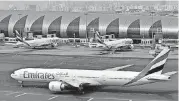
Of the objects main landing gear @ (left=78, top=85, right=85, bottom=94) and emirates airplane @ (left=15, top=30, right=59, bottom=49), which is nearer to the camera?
main landing gear @ (left=78, top=85, right=85, bottom=94)

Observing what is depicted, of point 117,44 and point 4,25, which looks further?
point 4,25

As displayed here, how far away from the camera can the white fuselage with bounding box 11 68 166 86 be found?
209 ft

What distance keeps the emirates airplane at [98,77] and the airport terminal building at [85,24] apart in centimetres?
9780

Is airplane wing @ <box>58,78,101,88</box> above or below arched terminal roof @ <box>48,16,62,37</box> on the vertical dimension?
below

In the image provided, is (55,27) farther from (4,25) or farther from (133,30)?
(133,30)

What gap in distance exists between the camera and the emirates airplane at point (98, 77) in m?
61.9

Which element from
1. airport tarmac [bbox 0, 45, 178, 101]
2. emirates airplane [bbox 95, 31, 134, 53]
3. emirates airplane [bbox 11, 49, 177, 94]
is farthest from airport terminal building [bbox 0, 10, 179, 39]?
emirates airplane [bbox 11, 49, 177, 94]

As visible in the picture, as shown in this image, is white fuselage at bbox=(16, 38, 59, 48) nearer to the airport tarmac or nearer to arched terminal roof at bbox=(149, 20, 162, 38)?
arched terminal roof at bbox=(149, 20, 162, 38)

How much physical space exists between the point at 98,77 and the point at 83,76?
110 inches

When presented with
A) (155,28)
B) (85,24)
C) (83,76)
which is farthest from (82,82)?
(85,24)

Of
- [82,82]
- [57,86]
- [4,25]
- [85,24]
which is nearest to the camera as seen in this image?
[57,86]

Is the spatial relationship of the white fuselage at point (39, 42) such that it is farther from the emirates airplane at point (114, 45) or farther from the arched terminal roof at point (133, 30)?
the arched terminal roof at point (133, 30)

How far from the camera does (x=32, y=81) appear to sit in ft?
230

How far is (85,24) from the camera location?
17388cm
